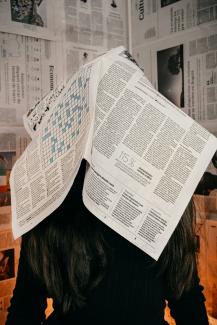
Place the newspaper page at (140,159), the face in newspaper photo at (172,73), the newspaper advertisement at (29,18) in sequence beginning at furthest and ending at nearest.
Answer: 1. the face in newspaper photo at (172,73)
2. the newspaper advertisement at (29,18)
3. the newspaper page at (140,159)

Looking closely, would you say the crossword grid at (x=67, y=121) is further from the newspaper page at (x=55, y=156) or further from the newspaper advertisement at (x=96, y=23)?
the newspaper advertisement at (x=96, y=23)

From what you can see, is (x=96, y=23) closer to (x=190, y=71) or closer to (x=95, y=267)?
(x=190, y=71)

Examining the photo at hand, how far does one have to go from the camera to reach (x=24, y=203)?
53 cm

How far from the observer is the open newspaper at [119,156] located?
1.57 feet

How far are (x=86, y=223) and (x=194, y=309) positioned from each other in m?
0.27

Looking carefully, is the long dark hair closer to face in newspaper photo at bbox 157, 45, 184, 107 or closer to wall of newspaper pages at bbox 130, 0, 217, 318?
wall of newspaper pages at bbox 130, 0, 217, 318

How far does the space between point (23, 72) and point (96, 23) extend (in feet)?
1.07

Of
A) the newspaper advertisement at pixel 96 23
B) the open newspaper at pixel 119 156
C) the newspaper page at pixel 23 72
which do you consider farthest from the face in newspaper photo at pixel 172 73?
the open newspaper at pixel 119 156

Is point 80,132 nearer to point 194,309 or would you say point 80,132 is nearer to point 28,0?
point 194,309

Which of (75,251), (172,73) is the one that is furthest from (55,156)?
(172,73)

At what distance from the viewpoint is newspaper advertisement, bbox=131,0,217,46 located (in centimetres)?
98

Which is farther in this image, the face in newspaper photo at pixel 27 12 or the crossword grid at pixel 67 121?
the face in newspaper photo at pixel 27 12

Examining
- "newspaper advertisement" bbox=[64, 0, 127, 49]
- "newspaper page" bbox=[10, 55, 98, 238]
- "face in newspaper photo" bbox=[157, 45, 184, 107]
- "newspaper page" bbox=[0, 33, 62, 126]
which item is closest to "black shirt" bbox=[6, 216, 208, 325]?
"newspaper page" bbox=[10, 55, 98, 238]

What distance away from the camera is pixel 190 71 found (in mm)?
1033
